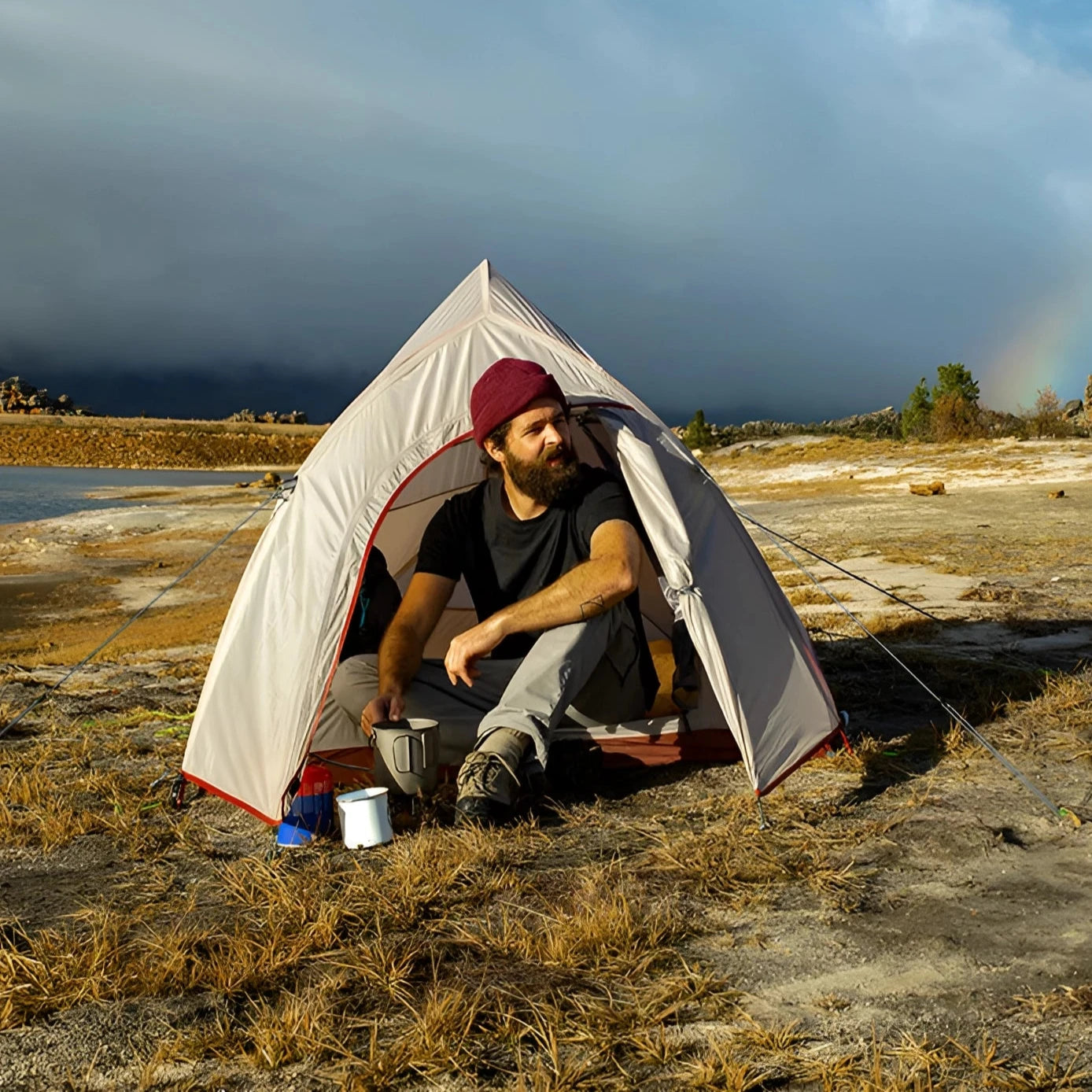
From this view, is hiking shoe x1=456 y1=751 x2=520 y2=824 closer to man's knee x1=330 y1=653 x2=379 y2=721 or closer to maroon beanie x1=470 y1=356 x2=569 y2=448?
man's knee x1=330 y1=653 x2=379 y2=721

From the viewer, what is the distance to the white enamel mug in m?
3.85

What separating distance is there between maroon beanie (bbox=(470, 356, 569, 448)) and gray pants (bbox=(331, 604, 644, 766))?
35.6 inches

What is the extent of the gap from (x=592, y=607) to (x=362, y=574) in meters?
0.95

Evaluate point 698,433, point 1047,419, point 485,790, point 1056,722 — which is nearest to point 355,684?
point 485,790

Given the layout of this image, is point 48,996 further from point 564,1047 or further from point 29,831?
point 29,831

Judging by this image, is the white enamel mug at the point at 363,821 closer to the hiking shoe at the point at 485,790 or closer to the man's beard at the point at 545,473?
the hiking shoe at the point at 485,790

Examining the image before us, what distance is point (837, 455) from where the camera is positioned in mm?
29547

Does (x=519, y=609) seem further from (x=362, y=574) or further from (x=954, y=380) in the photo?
(x=954, y=380)

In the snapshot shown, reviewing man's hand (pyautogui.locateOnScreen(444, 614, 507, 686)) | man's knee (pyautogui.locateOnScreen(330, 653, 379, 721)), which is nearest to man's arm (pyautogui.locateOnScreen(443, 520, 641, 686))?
man's hand (pyautogui.locateOnScreen(444, 614, 507, 686))

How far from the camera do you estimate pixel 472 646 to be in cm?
416

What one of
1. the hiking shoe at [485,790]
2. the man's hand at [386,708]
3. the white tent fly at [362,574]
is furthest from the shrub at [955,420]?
the hiking shoe at [485,790]

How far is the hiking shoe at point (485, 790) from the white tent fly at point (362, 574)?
0.66 metres

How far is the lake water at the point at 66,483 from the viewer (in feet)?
94.8

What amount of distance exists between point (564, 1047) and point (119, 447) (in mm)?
63621
